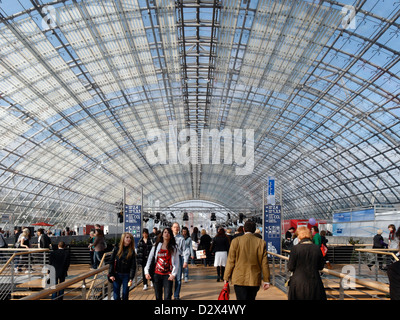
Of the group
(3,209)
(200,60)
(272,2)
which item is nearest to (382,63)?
(272,2)

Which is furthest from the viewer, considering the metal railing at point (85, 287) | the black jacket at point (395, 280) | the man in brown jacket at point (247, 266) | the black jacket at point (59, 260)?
the black jacket at point (59, 260)

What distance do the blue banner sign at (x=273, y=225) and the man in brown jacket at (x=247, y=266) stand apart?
435 inches

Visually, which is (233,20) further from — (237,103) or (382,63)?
(237,103)

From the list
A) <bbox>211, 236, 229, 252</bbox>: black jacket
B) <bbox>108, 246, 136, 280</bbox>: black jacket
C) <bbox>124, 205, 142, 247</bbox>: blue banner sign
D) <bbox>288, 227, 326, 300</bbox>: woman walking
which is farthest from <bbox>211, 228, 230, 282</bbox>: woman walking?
<bbox>124, 205, 142, 247</bbox>: blue banner sign

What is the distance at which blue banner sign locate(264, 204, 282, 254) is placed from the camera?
662 inches

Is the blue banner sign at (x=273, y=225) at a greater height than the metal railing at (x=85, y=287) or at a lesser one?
greater

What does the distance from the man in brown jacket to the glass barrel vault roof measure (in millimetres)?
16070

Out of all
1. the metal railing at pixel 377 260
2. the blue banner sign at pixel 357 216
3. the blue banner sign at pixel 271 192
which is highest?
the blue banner sign at pixel 271 192

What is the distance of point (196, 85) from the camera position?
102 feet

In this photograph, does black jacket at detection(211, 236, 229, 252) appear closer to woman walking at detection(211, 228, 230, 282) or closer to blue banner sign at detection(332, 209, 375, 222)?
woman walking at detection(211, 228, 230, 282)

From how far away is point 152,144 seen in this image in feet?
149

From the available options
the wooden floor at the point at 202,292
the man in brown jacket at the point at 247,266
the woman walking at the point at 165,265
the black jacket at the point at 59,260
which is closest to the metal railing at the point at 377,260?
the wooden floor at the point at 202,292

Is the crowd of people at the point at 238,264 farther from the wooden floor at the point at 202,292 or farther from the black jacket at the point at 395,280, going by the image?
the wooden floor at the point at 202,292

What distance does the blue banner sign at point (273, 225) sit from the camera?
16812mm
